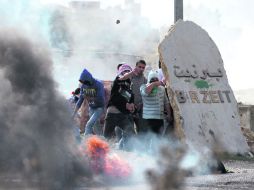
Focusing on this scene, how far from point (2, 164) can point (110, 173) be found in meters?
1.63

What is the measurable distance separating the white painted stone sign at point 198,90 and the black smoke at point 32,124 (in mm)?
4529

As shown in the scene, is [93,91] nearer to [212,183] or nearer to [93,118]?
[93,118]

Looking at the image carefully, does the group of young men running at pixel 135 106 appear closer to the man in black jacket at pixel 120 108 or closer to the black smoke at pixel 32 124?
the man in black jacket at pixel 120 108

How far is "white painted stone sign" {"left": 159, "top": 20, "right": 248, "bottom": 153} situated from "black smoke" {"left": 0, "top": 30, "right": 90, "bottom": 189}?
14.9ft

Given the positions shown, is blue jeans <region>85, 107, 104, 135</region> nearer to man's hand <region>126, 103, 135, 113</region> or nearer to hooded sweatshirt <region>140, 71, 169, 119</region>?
man's hand <region>126, 103, 135, 113</region>

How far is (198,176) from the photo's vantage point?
962cm

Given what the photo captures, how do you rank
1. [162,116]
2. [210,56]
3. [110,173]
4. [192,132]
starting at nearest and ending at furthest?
[110,173]
[162,116]
[192,132]
[210,56]

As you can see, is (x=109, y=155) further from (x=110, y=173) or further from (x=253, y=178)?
(x=253, y=178)

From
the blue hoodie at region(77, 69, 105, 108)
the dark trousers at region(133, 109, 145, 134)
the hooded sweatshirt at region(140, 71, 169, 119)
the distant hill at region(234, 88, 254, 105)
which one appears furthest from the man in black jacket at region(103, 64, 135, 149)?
the distant hill at region(234, 88, 254, 105)

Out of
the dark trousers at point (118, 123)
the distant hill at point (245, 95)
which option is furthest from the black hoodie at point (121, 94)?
the distant hill at point (245, 95)

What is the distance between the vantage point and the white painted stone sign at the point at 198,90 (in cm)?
1262

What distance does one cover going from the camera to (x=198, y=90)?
13258 mm

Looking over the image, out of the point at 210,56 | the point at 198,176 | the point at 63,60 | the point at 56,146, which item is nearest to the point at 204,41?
the point at 210,56

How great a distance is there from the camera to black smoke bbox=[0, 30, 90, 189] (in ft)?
25.0
